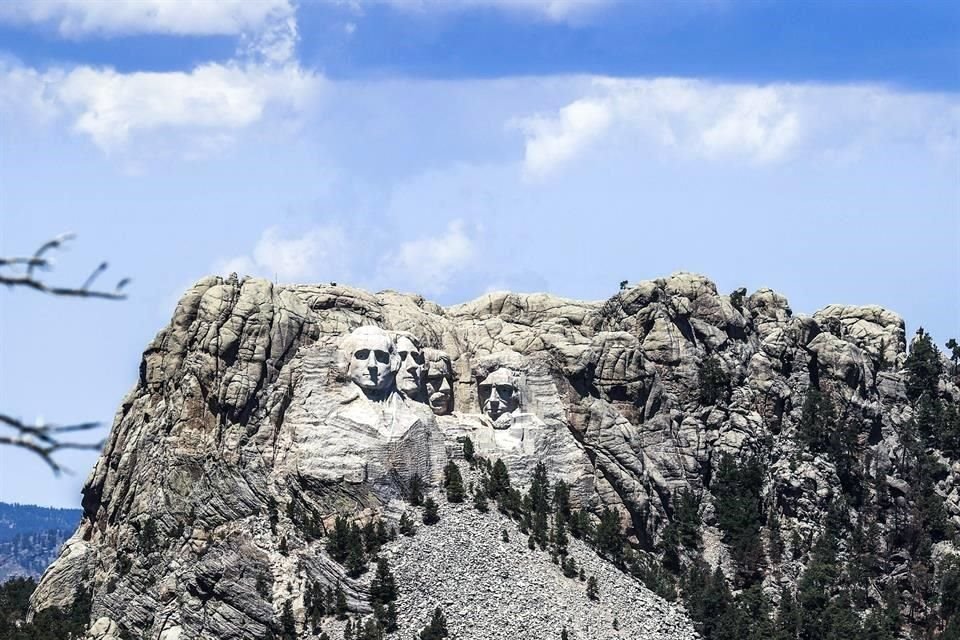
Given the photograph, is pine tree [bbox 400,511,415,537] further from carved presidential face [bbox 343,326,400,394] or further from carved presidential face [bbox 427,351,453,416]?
carved presidential face [bbox 427,351,453,416]

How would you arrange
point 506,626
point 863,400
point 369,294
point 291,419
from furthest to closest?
point 863,400 → point 369,294 → point 291,419 → point 506,626

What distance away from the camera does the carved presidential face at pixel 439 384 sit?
12394 cm

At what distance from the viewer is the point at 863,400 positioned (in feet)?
459

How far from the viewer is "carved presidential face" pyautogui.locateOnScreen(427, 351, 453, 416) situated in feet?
407

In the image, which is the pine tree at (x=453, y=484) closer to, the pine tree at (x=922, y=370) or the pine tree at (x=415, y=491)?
the pine tree at (x=415, y=491)

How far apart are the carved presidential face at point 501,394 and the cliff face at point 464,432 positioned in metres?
0.15

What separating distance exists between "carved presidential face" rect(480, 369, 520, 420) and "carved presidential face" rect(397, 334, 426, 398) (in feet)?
18.6

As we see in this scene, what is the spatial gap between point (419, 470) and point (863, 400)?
38.8 m

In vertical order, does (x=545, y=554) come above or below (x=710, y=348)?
below

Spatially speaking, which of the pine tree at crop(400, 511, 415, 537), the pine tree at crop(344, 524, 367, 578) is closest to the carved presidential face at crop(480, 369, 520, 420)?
the pine tree at crop(400, 511, 415, 537)

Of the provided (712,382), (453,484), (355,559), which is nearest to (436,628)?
(355,559)

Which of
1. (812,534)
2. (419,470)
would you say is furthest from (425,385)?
(812,534)

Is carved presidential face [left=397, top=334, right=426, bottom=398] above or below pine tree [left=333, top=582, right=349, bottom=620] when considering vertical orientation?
above

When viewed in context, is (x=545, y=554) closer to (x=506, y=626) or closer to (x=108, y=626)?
(x=506, y=626)
